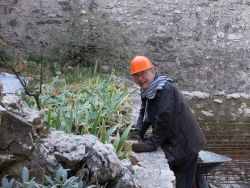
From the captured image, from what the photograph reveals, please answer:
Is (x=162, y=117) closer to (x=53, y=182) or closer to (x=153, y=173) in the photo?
(x=153, y=173)

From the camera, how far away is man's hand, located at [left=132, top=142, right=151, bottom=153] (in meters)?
4.62

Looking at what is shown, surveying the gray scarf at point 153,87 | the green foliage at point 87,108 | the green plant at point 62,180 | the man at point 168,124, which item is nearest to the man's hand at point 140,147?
the man at point 168,124

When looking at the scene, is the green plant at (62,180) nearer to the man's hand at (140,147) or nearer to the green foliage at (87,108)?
the green foliage at (87,108)

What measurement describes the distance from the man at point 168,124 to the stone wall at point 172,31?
16.0ft

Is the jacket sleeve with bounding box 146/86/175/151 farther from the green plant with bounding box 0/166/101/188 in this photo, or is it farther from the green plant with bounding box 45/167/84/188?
the green plant with bounding box 45/167/84/188

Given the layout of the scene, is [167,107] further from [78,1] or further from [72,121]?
[78,1]

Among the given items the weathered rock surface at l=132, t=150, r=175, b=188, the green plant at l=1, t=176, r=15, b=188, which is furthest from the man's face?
the green plant at l=1, t=176, r=15, b=188

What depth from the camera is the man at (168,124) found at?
4.66 meters

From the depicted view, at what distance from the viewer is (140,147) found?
465 cm

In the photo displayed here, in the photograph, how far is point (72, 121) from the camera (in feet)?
14.6

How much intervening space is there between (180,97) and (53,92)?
1.55 m

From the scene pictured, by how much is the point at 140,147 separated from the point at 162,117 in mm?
311

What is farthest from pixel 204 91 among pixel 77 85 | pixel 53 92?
pixel 53 92

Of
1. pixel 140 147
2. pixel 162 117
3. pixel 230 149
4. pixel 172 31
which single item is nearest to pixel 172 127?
pixel 162 117
